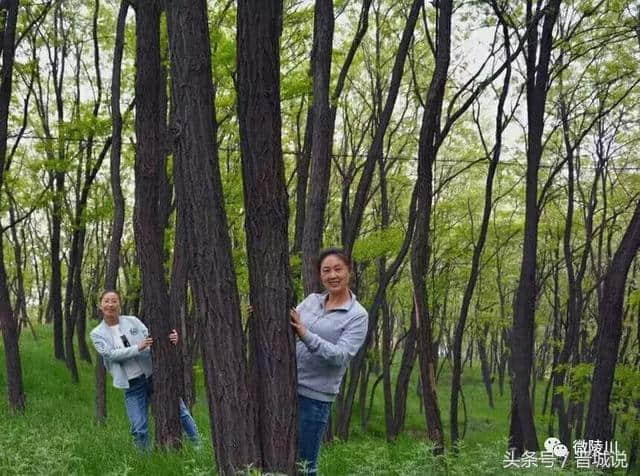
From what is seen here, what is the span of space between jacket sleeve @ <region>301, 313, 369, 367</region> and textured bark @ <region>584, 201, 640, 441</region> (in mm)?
5485

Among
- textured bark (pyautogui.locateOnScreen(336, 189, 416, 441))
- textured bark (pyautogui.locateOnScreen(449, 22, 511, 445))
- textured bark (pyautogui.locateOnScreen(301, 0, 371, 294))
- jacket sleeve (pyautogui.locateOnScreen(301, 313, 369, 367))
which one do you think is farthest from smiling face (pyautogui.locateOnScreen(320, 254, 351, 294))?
textured bark (pyautogui.locateOnScreen(336, 189, 416, 441))

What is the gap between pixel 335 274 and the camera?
4258mm

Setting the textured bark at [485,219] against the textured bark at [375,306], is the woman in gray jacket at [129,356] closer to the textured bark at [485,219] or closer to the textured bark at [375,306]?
the textured bark at [485,219]

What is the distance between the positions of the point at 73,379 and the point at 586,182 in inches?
597

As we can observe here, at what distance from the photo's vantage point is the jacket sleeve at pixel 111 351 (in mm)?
6098

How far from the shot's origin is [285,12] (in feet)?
42.5

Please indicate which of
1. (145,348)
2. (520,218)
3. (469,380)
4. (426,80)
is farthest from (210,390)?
(469,380)

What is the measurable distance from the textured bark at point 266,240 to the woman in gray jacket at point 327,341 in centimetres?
24

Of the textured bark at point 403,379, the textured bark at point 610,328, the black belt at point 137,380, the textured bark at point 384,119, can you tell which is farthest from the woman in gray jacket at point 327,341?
the textured bark at point 403,379

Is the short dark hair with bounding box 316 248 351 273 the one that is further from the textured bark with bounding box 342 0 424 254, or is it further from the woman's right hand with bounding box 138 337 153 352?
the textured bark with bounding box 342 0 424 254

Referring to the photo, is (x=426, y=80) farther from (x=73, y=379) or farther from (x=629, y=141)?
(x=73, y=379)

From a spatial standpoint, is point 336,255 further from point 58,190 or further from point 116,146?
point 58,190

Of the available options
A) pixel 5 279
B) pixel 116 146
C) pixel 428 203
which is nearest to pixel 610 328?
pixel 428 203

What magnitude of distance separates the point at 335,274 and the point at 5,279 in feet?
26.2
